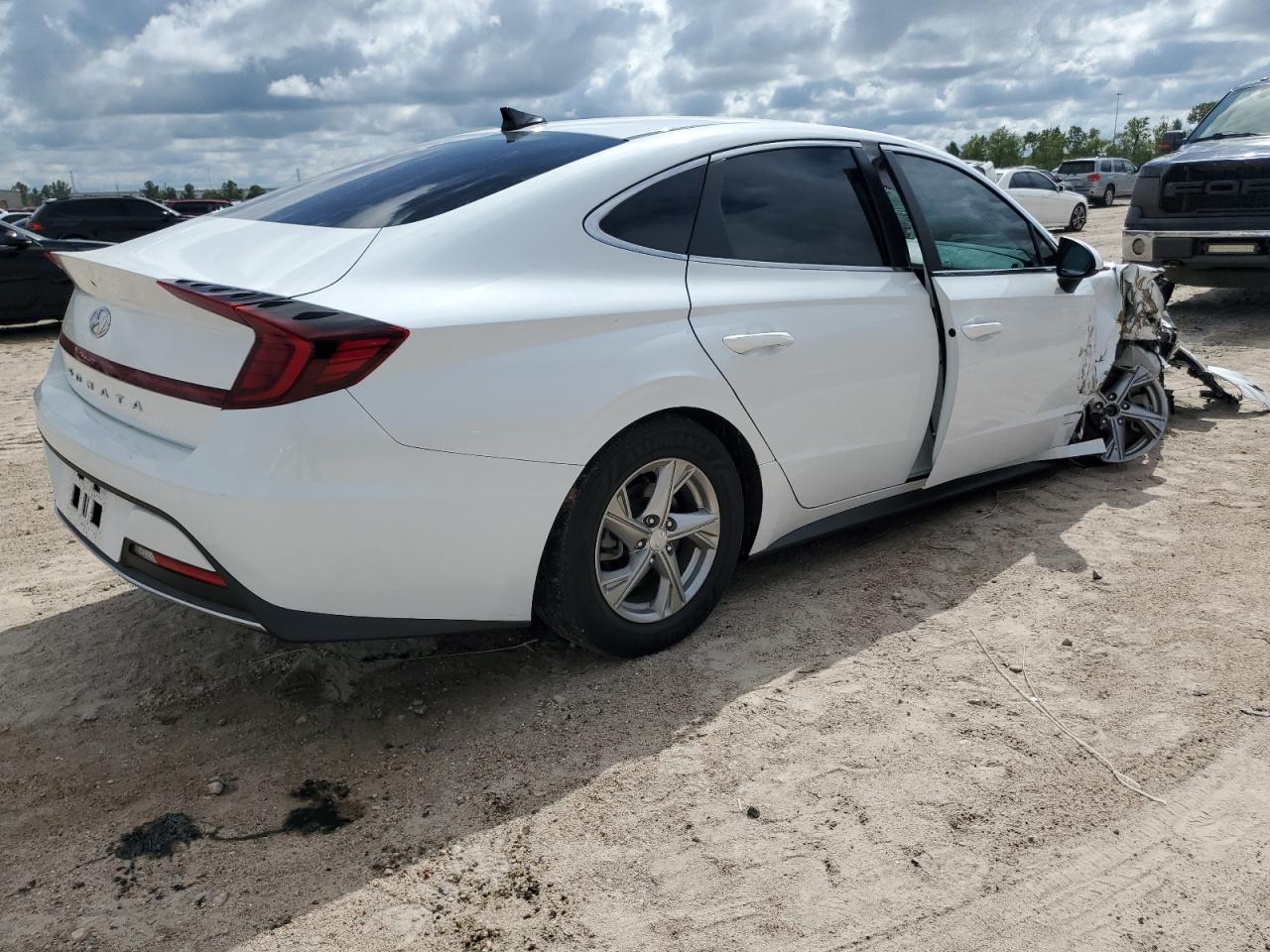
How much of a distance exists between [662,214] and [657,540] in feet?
3.36

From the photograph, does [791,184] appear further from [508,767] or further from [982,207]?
[508,767]

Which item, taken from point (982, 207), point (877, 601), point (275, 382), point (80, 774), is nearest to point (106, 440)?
point (275, 382)

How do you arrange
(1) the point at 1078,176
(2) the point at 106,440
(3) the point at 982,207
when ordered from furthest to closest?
1. (1) the point at 1078,176
2. (3) the point at 982,207
3. (2) the point at 106,440

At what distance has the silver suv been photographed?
35.4 meters

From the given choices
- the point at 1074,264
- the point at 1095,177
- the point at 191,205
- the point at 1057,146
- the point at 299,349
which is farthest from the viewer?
the point at 1057,146

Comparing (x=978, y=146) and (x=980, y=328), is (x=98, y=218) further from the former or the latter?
(x=978, y=146)

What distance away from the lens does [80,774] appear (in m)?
2.90

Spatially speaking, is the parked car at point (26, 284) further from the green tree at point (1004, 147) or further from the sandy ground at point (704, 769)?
the green tree at point (1004, 147)

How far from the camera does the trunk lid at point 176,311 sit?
2.65m

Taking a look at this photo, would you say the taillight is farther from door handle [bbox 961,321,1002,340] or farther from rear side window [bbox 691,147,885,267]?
door handle [bbox 961,321,1002,340]

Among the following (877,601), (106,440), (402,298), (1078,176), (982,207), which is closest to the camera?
(402,298)

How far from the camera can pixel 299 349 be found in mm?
2508

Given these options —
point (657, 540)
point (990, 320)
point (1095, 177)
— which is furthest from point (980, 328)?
point (1095, 177)

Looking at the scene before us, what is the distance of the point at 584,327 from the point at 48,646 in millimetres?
2223
